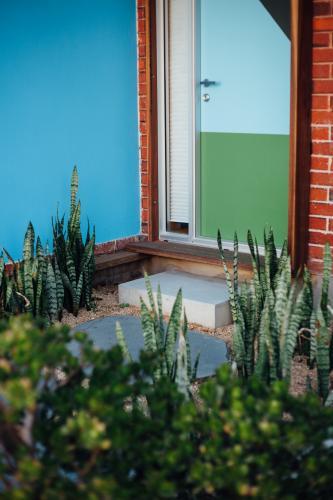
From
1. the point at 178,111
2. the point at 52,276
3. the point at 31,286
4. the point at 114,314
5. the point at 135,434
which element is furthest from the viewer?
the point at 178,111

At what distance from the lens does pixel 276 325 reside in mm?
3379

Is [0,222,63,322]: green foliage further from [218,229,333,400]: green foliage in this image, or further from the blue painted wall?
[218,229,333,400]: green foliage

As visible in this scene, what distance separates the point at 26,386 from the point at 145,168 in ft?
13.4

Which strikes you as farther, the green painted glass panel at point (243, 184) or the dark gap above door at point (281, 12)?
the green painted glass panel at point (243, 184)

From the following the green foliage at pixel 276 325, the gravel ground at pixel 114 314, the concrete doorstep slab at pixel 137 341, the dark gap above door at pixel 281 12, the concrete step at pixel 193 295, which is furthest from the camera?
the dark gap above door at pixel 281 12

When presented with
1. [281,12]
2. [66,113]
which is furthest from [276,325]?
[66,113]

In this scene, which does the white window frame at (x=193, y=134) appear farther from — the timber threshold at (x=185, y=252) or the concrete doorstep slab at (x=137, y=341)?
the concrete doorstep slab at (x=137, y=341)

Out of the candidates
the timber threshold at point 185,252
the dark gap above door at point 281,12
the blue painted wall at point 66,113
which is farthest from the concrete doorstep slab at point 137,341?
the dark gap above door at point 281,12

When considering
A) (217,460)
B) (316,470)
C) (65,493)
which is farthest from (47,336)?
(316,470)

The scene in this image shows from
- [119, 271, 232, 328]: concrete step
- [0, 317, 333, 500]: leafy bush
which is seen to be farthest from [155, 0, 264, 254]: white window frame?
[0, 317, 333, 500]: leafy bush

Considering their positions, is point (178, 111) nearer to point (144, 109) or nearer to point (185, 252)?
point (144, 109)

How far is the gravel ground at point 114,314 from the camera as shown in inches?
161

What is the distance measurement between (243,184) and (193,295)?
3.10 ft

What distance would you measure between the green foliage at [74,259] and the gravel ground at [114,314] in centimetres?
7
